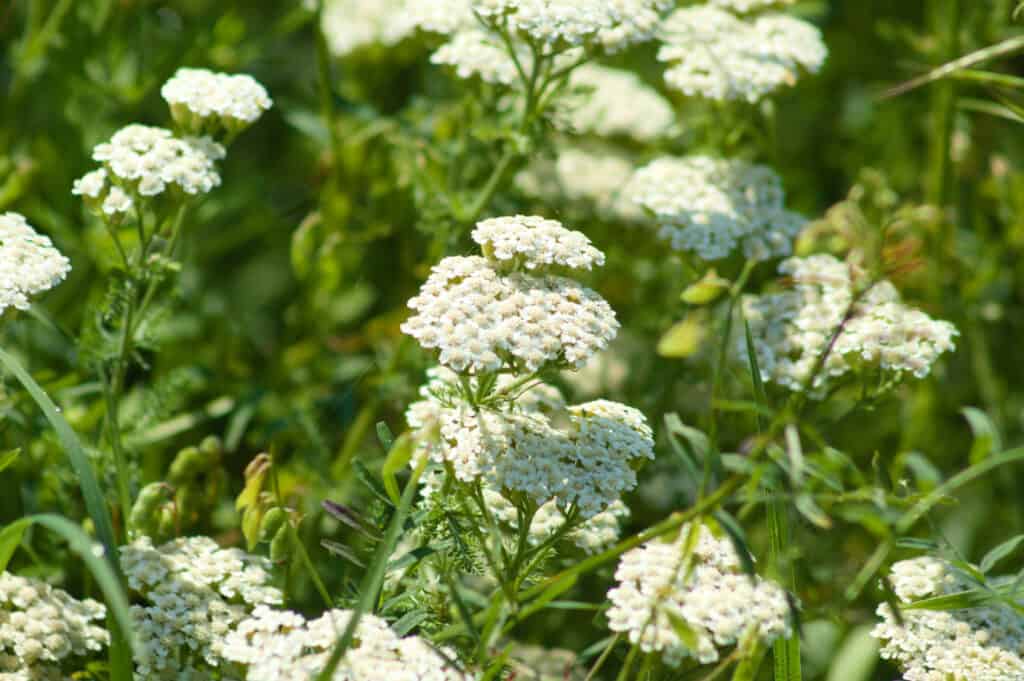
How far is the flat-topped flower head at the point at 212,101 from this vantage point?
2.63 metres

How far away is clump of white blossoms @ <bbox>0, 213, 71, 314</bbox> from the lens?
2250 millimetres

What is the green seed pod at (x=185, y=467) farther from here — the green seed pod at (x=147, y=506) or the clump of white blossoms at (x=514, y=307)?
the clump of white blossoms at (x=514, y=307)

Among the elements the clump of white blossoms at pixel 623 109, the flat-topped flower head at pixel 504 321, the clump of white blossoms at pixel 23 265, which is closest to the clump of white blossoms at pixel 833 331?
the flat-topped flower head at pixel 504 321

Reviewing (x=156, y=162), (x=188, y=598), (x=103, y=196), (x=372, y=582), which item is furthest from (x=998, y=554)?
(x=103, y=196)

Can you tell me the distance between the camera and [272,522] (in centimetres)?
231

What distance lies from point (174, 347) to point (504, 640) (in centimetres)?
161

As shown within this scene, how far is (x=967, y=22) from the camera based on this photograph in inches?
149

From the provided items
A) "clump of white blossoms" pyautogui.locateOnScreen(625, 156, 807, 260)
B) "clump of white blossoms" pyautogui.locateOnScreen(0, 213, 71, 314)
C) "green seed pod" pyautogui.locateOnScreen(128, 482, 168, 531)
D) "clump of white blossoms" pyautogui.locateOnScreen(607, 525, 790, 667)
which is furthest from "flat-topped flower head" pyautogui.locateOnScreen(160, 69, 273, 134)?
"clump of white blossoms" pyautogui.locateOnScreen(607, 525, 790, 667)

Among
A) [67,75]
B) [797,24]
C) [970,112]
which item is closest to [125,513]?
[67,75]

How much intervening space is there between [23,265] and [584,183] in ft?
6.13

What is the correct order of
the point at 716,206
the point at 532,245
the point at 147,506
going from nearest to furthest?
the point at 532,245
the point at 147,506
the point at 716,206

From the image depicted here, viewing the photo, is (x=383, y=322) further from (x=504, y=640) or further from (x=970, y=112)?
(x=970, y=112)

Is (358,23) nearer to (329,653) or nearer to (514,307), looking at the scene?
(514,307)

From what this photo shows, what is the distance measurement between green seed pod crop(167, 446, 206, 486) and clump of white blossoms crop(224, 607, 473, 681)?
2.43 ft
